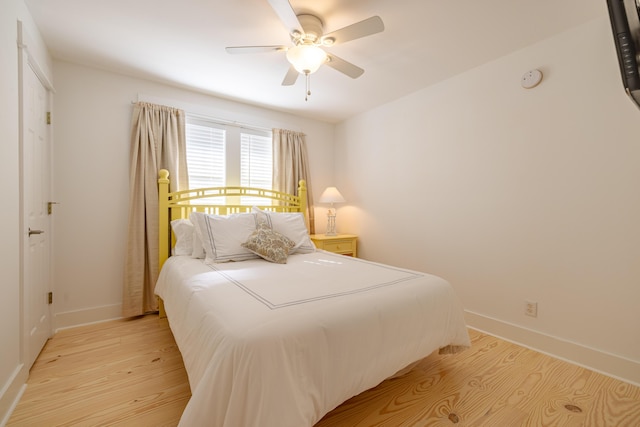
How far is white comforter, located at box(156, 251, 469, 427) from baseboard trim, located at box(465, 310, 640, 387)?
2.86ft

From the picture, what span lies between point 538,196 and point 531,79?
943mm

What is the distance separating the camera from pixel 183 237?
2.70m

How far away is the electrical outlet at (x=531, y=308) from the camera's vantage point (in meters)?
2.26

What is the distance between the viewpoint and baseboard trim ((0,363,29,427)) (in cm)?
141

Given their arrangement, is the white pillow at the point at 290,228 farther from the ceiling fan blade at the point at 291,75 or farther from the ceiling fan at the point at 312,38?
the ceiling fan at the point at 312,38

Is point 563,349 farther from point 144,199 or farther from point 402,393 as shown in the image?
point 144,199

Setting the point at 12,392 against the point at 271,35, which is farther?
the point at 271,35

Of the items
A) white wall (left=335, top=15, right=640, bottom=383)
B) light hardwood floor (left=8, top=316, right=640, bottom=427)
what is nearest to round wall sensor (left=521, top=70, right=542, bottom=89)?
white wall (left=335, top=15, right=640, bottom=383)

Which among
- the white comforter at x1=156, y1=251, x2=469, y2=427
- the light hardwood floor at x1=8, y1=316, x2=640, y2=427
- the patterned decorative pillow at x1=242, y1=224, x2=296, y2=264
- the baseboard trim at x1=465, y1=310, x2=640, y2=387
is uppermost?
the patterned decorative pillow at x1=242, y1=224, x2=296, y2=264

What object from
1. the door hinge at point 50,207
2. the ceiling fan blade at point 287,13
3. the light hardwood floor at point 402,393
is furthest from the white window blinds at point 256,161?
the light hardwood floor at point 402,393

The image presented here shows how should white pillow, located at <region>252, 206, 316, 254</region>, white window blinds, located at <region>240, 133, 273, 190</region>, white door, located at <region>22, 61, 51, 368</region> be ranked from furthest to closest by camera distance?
white window blinds, located at <region>240, 133, 273, 190</region>
white pillow, located at <region>252, 206, 316, 254</region>
white door, located at <region>22, 61, 51, 368</region>

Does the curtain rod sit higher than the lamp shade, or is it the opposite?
the curtain rod

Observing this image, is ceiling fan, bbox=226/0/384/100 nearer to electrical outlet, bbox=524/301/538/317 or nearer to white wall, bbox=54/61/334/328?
white wall, bbox=54/61/334/328

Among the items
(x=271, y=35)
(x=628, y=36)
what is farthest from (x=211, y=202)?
(x=628, y=36)
